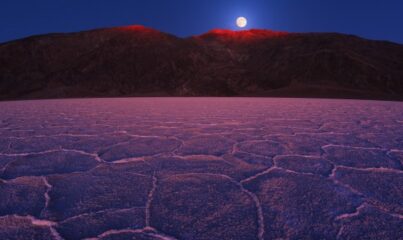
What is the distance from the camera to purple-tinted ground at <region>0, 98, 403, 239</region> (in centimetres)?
108

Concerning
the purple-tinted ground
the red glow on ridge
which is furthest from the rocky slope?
the purple-tinted ground

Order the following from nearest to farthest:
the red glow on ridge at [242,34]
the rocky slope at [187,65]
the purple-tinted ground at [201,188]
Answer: the purple-tinted ground at [201,188], the rocky slope at [187,65], the red glow on ridge at [242,34]

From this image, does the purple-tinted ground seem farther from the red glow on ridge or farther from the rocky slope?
the red glow on ridge

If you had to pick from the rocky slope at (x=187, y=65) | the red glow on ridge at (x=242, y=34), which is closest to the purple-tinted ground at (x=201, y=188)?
the rocky slope at (x=187, y=65)

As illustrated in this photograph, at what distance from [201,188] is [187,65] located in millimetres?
21647

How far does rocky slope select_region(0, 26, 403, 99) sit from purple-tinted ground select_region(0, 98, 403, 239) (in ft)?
52.5

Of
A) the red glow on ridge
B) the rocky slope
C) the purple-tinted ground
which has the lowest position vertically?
the purple-tinted ground

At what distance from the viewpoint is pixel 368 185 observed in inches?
58.7

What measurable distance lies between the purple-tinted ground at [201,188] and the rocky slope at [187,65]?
52.5 ft

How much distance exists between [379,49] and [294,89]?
10429 mm

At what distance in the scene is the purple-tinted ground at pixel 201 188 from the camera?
3.55ft

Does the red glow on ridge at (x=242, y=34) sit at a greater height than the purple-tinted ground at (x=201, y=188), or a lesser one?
greater

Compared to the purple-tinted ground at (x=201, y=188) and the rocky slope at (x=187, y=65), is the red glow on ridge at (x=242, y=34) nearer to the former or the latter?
the rocky slope at (x=187, y=65)

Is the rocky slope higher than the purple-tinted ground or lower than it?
higher
